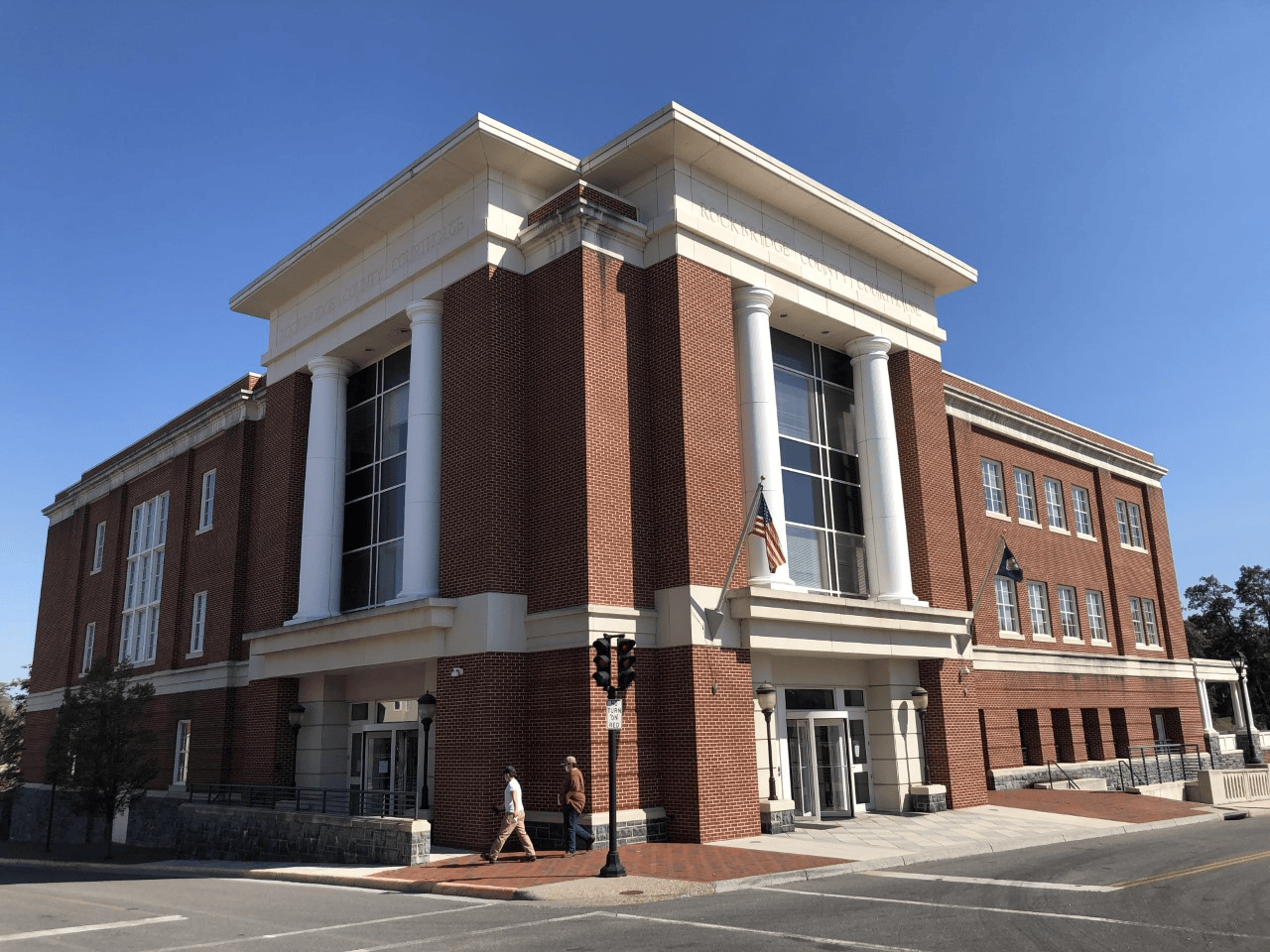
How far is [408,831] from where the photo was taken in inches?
696

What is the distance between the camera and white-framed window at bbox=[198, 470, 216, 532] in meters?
34.7

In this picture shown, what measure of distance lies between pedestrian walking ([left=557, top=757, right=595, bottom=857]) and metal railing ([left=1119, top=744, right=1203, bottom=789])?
25579 mm

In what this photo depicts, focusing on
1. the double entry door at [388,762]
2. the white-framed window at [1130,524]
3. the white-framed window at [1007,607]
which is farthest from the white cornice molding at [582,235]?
the white-framed window at [1130,524]

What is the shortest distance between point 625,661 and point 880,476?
12.1m

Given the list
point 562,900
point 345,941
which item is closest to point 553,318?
point 562,900

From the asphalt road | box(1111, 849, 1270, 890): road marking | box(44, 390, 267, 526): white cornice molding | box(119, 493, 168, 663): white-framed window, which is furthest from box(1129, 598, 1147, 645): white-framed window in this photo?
box(119, 493, 168, 663): white-framed window

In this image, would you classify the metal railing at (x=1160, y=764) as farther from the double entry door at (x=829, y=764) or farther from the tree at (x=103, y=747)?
the tree at (x=103, y=747)

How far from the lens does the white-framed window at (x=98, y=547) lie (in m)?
42.5

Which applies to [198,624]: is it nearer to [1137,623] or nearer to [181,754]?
[181,754]

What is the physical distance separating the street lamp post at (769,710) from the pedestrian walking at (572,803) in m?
4.78

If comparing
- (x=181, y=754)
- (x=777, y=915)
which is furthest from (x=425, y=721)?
(x=181, y=754)

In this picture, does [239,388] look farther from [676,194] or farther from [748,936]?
[748,936]

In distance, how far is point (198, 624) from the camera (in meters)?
33.8

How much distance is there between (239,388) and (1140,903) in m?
30.7
